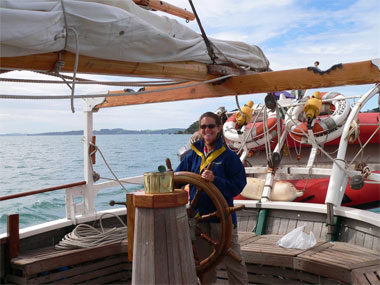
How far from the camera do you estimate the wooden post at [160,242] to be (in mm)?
1943

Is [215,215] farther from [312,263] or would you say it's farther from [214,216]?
[312,263]

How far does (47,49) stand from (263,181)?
378 cm

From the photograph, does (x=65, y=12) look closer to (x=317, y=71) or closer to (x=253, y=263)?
(x=317, y=71)

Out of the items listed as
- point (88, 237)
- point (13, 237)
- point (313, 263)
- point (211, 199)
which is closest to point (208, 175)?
point (211, 199)

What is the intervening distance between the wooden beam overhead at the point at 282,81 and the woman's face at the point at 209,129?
1.27 ft

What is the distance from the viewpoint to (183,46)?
3.12m

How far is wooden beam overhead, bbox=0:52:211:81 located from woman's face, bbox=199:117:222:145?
0.45 m

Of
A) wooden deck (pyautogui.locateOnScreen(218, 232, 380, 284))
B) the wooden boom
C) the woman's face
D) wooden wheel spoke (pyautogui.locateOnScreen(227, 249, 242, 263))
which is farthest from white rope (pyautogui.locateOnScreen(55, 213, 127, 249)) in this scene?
the wooden boom

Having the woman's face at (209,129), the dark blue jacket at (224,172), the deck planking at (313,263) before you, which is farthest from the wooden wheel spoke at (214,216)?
the deck planking at (313,263)

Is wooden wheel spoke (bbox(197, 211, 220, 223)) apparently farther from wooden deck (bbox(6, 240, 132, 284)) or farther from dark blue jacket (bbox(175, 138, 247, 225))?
wooden deck (bbox(6, 240, 132, 284))

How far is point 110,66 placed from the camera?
2752mm

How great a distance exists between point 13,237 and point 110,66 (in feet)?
6.33

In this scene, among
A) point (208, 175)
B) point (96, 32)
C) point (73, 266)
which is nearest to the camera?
point (96, 32)

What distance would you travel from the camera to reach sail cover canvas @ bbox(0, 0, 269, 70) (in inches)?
86.4
